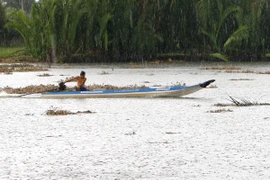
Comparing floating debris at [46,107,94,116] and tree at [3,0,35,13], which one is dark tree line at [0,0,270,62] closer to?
floating debris at [46,107,94,116]

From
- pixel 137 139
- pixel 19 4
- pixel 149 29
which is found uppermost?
pixel 19 4

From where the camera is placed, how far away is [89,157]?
8.77m

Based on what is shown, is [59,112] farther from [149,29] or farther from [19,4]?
[19,4]

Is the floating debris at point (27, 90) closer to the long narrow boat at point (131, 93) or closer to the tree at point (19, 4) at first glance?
the long narrow boat at point (131, 93)

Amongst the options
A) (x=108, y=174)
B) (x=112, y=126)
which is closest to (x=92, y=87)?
(x=112, y=126)

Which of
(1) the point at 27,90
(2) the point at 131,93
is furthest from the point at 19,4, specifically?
(2) the point at 131,93

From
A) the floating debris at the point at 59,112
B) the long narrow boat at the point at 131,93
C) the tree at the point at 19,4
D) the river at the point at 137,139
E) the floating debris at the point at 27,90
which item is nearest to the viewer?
the river at the point at 137,139

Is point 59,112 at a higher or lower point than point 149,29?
lower

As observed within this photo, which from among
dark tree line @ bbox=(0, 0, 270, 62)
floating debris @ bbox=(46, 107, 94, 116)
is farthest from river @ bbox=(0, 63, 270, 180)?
dark tree line @ bbox=(0, 0, 270, 62)

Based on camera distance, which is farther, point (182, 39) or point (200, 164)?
point (182, 39)

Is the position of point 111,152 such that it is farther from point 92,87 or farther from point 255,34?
point 255,34

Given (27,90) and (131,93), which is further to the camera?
(27,90)

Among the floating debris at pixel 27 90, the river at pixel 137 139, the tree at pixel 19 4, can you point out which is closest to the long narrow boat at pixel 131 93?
the river at pixel 137 139

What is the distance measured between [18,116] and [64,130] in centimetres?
218
